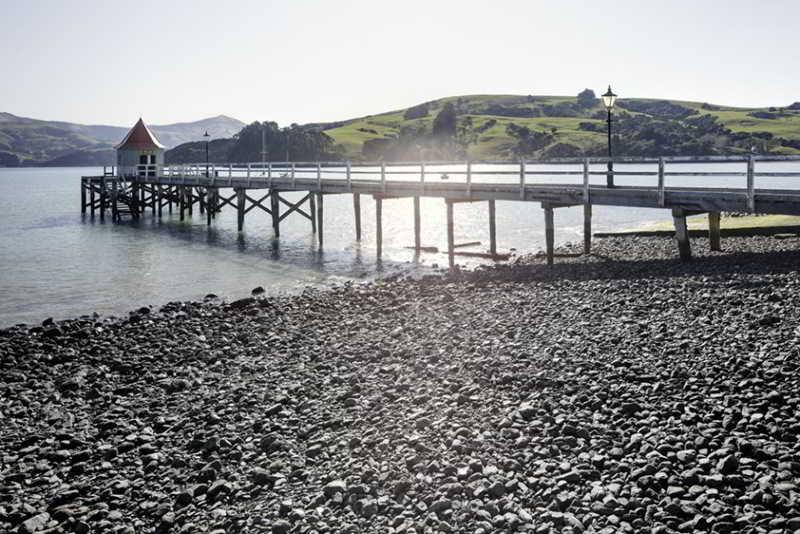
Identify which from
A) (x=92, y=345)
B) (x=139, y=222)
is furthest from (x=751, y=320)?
(x=139, y=222)

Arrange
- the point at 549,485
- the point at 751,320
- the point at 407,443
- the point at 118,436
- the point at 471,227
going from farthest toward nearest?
the point at 471,227
the point at 751,320
the point at 118,436
the point at 407,443
the point at 549,485

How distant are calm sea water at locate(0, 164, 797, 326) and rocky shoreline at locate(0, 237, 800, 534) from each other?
21.1 ft

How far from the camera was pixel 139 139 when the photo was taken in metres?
53.4

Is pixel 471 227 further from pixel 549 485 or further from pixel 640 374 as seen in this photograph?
pixel 549 485

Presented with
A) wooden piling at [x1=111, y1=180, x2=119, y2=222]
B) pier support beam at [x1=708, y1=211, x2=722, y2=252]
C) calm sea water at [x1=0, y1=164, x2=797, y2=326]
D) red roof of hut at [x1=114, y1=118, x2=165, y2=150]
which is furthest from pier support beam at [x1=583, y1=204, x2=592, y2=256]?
red roof of hut at [x1=114, y1=118, x2=165, y2=150]

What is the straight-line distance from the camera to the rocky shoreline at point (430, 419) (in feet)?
21.7

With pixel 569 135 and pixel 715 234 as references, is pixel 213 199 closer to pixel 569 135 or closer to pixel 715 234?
pixel 715 234

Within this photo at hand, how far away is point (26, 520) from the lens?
6969 millimetres

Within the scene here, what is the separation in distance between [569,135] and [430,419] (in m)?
135

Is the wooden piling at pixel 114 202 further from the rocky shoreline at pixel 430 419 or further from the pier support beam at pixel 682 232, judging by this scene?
the pier support beam at pixel 682 232

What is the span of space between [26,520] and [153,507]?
1.19m

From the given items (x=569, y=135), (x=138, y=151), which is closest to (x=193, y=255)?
(x=138, y=151)

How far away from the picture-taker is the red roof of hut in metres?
52.9

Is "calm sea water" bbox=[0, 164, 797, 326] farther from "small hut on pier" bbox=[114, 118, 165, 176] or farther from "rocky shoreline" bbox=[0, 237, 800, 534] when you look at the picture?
"rocky shoreline" bbox=[0, 237, 800, 534]
